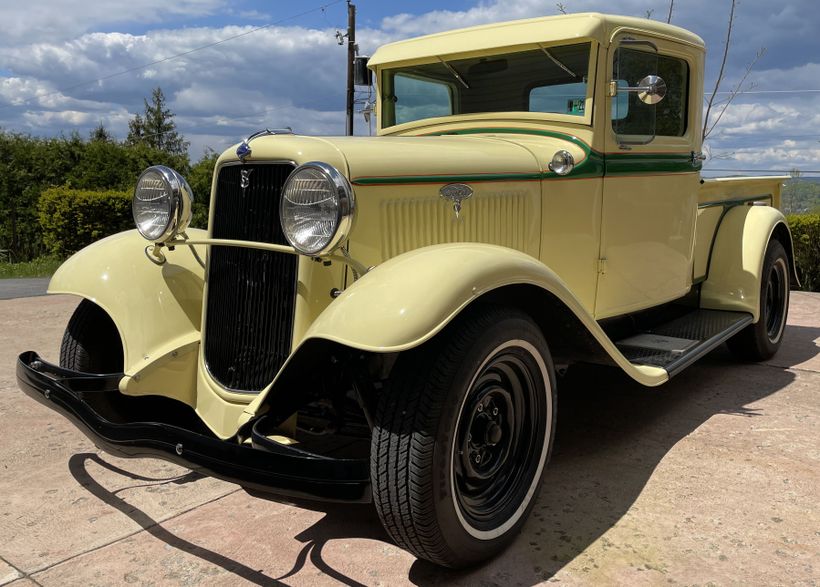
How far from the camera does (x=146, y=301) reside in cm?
298

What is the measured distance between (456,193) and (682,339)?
177 centimetres

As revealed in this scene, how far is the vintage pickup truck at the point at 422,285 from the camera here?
6.97 feet

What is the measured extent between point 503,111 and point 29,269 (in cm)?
967

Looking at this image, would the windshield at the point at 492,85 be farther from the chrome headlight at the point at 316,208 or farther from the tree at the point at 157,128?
the tree at the point at 157,128

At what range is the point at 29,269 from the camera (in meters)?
11.0

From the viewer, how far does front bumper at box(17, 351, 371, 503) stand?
2010 millimetres

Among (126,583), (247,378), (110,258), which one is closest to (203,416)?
(247,378)

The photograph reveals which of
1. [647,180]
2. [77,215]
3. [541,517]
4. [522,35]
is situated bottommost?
[541,517]

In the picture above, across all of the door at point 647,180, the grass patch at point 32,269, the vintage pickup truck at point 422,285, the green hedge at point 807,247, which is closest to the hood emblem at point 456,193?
the vintage pickup truck at point 422,285

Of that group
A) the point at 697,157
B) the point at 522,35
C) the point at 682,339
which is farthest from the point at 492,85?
the point at 682,339

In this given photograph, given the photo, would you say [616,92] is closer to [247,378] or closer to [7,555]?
[247,378]

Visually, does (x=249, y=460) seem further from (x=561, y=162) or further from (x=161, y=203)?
(x=561, y=162)

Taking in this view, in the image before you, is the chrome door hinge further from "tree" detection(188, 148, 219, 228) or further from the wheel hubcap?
"tree" detection(188, 148, 219, 228)

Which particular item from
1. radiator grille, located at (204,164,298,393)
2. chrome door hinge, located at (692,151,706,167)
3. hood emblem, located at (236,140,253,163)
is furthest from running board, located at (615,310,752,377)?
hood emblem, located at (236,140,253,163)
